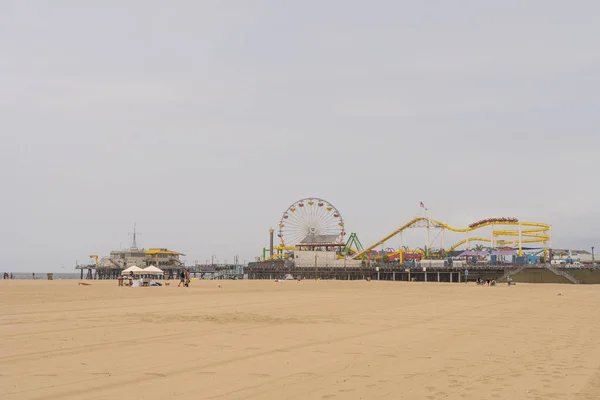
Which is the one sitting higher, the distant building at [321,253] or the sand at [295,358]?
the distant building at [321,253]

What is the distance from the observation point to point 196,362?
9992 mm

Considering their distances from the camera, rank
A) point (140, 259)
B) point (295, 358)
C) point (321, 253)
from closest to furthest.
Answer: point (295, 358), point (321, 253), point (140, 259)

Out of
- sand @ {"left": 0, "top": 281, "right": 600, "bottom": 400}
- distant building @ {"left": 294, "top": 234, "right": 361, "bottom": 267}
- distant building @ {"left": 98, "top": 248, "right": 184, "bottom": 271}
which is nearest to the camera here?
sand @ {"left": 0, "top": 281, "right": 600, "bottom": 400}

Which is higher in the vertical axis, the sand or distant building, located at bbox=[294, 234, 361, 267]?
distant building, located at bbox=[294, 234, 361, 267]

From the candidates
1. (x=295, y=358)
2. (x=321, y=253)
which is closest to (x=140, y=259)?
(x=321, y=253)

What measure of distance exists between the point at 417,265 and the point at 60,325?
311ft

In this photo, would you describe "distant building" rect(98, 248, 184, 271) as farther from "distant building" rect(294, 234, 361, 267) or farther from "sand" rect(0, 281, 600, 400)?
"sand" rect(0, 281, 600, 400)

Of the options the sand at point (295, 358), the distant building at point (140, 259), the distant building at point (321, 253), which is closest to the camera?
the sand at point (295, 358)

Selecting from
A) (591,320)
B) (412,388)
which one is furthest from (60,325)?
(591,320)

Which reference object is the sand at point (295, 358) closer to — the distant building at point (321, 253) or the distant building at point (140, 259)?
the distant building at point (321, 253)

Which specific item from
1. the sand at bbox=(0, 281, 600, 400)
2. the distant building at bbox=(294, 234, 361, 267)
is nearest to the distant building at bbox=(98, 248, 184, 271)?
the distant building at bbox=(294, 234, 361, 267)

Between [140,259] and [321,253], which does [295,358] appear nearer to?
[321,253]

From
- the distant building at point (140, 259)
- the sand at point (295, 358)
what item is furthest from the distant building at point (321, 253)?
the sand at point (295, 358)

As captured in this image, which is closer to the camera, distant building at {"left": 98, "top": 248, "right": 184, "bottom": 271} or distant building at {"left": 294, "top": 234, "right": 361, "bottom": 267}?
distant building at {"left": 294, "top": 234, "right": 361, "bottom": 267}
